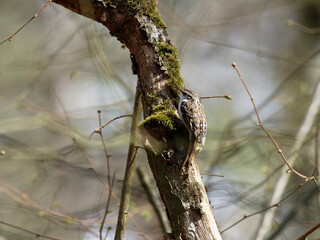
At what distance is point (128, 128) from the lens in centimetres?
480

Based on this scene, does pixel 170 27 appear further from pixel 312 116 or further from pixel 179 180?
pixel 179 180

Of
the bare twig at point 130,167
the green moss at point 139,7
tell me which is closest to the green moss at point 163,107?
the green moss at point 139,7

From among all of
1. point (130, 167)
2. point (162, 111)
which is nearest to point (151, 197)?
point (130, 167)

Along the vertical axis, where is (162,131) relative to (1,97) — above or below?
below

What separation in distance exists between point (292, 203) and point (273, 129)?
3.57 feet

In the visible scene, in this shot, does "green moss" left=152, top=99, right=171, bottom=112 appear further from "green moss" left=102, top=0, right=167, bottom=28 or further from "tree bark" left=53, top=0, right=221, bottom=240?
"green moss" left=102, top=0, right=167, bottom=28

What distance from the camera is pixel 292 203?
4641 millimetres

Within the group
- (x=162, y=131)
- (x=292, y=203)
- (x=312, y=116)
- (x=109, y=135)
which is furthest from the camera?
(x=109, y=135)

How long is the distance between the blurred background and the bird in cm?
141

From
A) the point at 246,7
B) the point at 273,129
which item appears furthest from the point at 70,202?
the point at 246,7

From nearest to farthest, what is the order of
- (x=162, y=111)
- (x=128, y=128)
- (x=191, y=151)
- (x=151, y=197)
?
1. (x=191, y=151)
2. (x=162, y=111)
3. (x=151, y=197)
4. (x=128, y=128)

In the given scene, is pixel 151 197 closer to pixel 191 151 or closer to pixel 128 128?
pixel 128 128

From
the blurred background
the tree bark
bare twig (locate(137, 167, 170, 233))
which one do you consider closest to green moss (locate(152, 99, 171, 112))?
the tree bark

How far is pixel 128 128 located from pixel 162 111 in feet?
8.58
